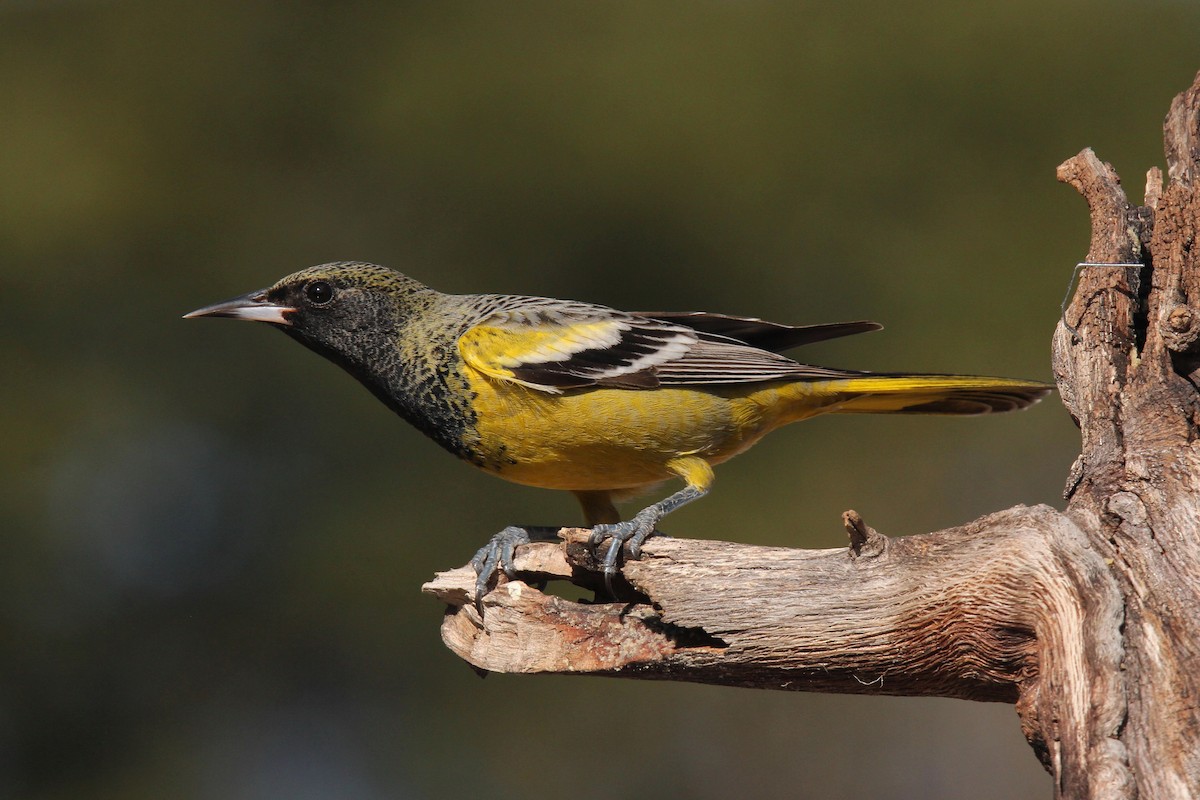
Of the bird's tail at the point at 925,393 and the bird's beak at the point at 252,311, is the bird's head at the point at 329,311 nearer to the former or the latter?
the bird's beak at the point at 252,311

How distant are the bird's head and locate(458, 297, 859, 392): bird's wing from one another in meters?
0.47

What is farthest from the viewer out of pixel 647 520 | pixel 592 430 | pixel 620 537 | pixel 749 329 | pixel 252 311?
pixel 749 329

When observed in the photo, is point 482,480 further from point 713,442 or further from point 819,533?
point 713,442

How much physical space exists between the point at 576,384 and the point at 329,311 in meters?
1.31

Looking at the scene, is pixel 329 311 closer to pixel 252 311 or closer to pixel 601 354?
pixel 252 311

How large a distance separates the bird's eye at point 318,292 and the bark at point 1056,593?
5.23 feet

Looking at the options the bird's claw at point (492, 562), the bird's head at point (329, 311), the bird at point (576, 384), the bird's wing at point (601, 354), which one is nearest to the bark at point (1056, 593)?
the bird's claw at point (492, 562)

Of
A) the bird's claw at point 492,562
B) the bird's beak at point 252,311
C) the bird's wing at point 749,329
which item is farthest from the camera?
the bird's wing at point 749,329

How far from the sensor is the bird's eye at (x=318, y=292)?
5.29m

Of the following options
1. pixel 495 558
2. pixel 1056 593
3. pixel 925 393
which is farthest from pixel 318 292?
pixel 1056 593

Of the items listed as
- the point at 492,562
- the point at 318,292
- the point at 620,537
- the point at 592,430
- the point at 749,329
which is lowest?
the point at 492,562

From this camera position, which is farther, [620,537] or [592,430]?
[592,430]

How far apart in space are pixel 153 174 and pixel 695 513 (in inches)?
217

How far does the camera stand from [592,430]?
4.78 meters
